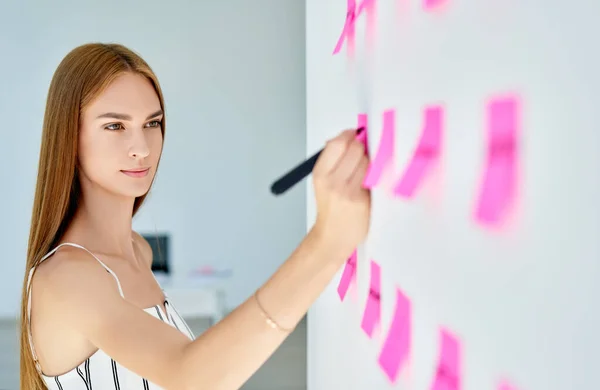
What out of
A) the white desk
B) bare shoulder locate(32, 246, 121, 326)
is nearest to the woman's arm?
bare shoulder locate(32, 246, 121, 326)

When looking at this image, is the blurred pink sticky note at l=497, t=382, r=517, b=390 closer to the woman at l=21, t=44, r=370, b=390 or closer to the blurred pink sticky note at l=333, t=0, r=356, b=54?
the woman at l=21, t=44, r=370, b=390

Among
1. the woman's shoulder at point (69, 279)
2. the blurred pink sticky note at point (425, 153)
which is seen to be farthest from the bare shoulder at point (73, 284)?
the blurred pink sticky note at point (425, 153)

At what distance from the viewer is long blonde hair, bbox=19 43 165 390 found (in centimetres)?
110

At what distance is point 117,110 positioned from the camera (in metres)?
1.10

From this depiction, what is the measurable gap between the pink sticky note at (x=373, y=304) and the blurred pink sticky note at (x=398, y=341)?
1.8 inches

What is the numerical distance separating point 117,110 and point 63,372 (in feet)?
1.46

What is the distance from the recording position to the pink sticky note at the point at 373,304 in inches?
26.8

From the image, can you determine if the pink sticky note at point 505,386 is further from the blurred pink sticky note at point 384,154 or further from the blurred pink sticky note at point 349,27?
the blurred pink sticky note at point 349,27

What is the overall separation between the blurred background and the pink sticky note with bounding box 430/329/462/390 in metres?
4.79

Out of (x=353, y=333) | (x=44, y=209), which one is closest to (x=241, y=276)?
(x=44, y=209)

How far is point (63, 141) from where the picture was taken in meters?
1.10

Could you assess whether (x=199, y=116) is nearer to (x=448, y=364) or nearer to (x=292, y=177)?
(x=292, y=177)

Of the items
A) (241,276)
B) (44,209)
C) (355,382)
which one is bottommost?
(241,276)

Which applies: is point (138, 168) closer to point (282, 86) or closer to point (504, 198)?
point (504, 198)
